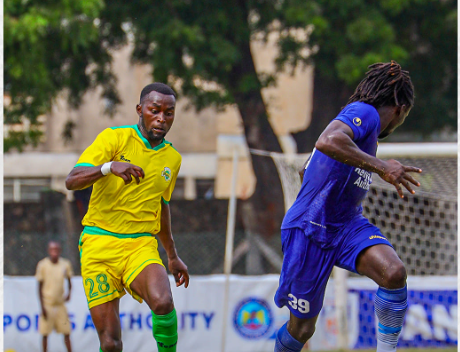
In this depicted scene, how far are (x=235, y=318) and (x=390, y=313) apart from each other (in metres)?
4.95

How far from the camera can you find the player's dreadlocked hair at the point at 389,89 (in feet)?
13.6

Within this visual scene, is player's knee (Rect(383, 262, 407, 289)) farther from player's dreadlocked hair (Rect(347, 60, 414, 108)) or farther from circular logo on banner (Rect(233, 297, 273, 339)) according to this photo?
circular logo on banner (Rect(233, 297, 273, 339))

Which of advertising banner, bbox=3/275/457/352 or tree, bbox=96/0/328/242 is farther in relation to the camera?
tree, bbox=96/0/328/242

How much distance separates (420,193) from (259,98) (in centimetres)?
601

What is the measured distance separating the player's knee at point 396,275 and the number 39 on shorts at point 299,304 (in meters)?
0.69

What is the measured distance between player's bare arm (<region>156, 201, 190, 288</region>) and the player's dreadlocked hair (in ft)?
5.98

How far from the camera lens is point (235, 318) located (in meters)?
8.61

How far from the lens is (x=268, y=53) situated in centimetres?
2172

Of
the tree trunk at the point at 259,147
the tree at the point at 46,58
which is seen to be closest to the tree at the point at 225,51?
the tree trunk at the point at 259,147

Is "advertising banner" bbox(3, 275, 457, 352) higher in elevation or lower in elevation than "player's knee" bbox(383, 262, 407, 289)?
lower

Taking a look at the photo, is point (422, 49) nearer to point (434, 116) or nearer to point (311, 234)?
point (434, 116)

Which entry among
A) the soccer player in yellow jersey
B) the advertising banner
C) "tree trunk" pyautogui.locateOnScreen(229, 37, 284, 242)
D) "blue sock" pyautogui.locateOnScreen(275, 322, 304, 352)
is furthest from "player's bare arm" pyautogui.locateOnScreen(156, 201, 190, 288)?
"tree trunk" pyautogui.locateOnScreen(229, 37, 284, 242)

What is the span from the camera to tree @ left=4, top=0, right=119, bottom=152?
10523mm

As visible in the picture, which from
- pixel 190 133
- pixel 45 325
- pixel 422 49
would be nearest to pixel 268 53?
pixel 190 133
